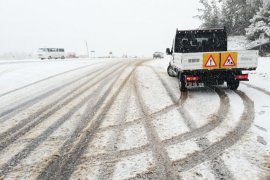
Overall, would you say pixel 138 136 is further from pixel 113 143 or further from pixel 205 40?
pixel 205 40

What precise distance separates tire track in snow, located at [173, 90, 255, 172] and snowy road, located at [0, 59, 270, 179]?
0.02 m

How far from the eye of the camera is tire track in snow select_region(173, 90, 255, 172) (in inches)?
165

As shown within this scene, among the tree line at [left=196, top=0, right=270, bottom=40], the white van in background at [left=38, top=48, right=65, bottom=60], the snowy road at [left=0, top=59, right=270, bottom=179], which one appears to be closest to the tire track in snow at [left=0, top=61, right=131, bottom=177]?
the snowy road at [left=0, top=59, right=270, bottom=179]

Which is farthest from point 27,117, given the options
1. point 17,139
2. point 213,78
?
point 213,78

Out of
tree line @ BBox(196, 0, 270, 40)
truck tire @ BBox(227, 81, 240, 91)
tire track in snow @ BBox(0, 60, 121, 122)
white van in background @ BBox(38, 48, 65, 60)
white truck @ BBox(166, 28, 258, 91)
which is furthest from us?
white van in background @ BBox(38, 48, 65, 60)

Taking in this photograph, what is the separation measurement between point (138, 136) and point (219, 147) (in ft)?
5.40

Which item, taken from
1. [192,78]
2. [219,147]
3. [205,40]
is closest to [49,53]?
[205,40]

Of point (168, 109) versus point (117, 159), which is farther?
point (168, 109)

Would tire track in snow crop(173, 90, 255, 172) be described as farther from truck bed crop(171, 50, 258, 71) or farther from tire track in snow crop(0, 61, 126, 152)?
tire track in snow crop(0, 61, 126, 152)

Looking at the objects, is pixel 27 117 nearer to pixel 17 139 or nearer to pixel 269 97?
pixel 17 139

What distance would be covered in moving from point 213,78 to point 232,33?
36443 mm

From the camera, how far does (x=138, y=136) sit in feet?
17.9

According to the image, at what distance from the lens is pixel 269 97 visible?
8.48 metres

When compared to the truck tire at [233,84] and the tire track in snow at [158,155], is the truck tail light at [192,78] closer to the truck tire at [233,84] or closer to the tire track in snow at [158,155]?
the truck tire at [233,84]
